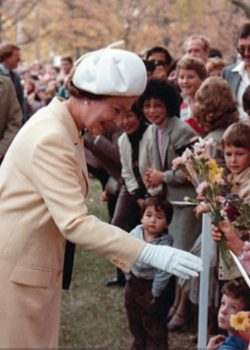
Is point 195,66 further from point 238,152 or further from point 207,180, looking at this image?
point 207,180

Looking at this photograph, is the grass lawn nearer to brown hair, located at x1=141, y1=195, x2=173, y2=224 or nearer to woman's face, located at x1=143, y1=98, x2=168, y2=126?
brown hair, located at x1=141, y1=195, x2=173, y2=224

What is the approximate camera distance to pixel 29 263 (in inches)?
131

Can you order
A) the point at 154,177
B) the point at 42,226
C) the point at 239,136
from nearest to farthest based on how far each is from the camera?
1. the point at 42,226
2. the point at 239,136
3. the point at 154,177

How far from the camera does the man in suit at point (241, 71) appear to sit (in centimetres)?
610

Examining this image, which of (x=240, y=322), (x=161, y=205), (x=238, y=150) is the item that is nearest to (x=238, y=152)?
(x=238, y=150)

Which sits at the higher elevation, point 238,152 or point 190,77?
point 190,77

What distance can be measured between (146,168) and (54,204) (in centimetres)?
283

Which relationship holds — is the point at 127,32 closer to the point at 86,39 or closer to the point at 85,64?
the point at 86,39

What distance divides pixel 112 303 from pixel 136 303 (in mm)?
1408

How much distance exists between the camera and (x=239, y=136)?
15.3 ft

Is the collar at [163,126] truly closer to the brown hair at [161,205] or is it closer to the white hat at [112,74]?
the brown hair at [161,205]

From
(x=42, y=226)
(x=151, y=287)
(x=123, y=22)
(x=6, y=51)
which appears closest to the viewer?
(x=42, y=226)

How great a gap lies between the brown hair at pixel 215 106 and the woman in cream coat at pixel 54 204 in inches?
78.5

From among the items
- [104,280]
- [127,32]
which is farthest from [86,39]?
[104,280]
